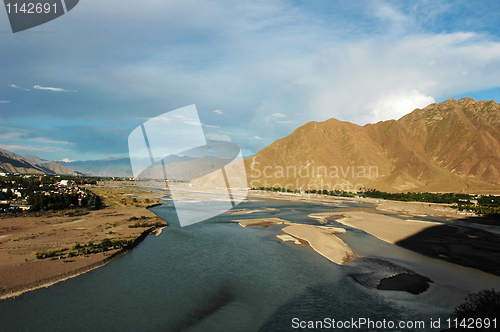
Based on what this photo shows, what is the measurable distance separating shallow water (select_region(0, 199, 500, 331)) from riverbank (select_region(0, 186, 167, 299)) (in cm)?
138

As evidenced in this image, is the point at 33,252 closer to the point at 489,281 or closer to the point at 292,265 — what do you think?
the point at 292,265

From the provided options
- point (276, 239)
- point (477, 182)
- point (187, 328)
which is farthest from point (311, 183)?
point (187, 328)

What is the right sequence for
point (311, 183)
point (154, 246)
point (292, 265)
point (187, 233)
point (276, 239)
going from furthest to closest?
1. point (311, 183)
2. point (187, 233)
3. point (276, 239)
4. point (154, 246)
5. point (292, 265)

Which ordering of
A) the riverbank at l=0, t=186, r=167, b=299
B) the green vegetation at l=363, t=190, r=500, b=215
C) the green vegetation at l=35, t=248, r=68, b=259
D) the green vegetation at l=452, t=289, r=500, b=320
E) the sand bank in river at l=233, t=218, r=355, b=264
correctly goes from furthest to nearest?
the green vegetation at l=363, t=190, r=500, b=215 < the sand bank in river at l=233, t=218, r=355, b=264 < the green vegetation at l=35, t=248, r=68, b=259 < the riverbank at l=0, t=186, r=167, b=299 < the green vegetation at l=452, t=289, r=500, b=320

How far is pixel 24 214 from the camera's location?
50.9 metres

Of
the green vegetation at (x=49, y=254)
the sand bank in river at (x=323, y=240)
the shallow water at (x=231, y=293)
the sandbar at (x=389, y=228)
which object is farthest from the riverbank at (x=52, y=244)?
the sandbar at (x=389, y=228)

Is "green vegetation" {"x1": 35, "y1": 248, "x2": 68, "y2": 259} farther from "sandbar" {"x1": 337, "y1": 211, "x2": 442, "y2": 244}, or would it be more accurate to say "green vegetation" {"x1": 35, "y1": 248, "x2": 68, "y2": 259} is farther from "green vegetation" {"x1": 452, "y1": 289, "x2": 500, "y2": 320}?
"sandbar" {"x1": 337, "y1": 211, "x2": 442, "y2": 244}

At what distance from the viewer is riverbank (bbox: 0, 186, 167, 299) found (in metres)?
19.9

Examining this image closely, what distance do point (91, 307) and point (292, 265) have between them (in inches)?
662

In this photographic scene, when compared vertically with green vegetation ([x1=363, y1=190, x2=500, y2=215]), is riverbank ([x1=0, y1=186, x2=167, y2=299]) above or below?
above

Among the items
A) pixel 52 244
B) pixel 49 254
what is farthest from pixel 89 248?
pixel 52 244

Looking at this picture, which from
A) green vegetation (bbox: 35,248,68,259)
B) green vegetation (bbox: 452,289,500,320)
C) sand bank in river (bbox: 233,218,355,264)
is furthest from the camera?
sand bank in river (bbox: 233,218,355,264)

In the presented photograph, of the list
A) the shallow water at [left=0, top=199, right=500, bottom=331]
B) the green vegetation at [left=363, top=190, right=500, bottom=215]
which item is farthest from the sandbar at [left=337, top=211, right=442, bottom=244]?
the green vegetation at [left=363, top=190, right=500, bottom=215]

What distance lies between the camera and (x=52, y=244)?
2886cm
